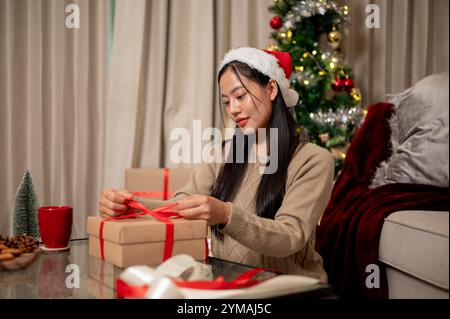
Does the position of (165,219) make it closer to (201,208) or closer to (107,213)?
(201,208)

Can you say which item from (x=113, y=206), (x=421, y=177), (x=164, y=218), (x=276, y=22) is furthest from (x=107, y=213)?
(x=276, y=22)

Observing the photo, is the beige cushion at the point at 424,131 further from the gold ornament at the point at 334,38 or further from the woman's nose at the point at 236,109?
the gold ornament at the point at 334,38

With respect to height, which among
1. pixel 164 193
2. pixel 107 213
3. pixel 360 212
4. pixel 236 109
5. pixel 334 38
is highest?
pixel 334 38

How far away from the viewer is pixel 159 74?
2928 millimetres

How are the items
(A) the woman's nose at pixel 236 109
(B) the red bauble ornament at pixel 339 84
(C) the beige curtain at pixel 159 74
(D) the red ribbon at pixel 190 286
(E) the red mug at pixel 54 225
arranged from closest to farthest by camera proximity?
(D) the red ribbon at pixel 190 286, (E) the red mug at pixel 54 225, (A) the woman's nose at pixel 236 109, (B) the red bauble ornament at pixel 339 84, (C) the beige curtain at pixel 159 74

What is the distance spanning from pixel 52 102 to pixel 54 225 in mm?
1696

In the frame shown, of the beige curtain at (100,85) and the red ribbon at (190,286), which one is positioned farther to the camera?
the beige curtain at (100,85)

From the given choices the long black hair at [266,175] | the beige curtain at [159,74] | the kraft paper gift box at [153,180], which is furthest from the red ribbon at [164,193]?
the long black hair at [266,175]

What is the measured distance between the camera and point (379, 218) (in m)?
1.37

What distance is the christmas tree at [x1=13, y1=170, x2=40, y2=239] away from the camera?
1.49m

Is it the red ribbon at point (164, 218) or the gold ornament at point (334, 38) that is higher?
the gold ornament at point (334, 38)

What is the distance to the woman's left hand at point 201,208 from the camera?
37.1 inches

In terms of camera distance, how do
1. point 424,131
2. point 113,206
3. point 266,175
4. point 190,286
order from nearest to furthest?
point 190,286
point 424,131
point 113,206
point 266,175

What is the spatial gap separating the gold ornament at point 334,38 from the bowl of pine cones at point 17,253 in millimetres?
2038
